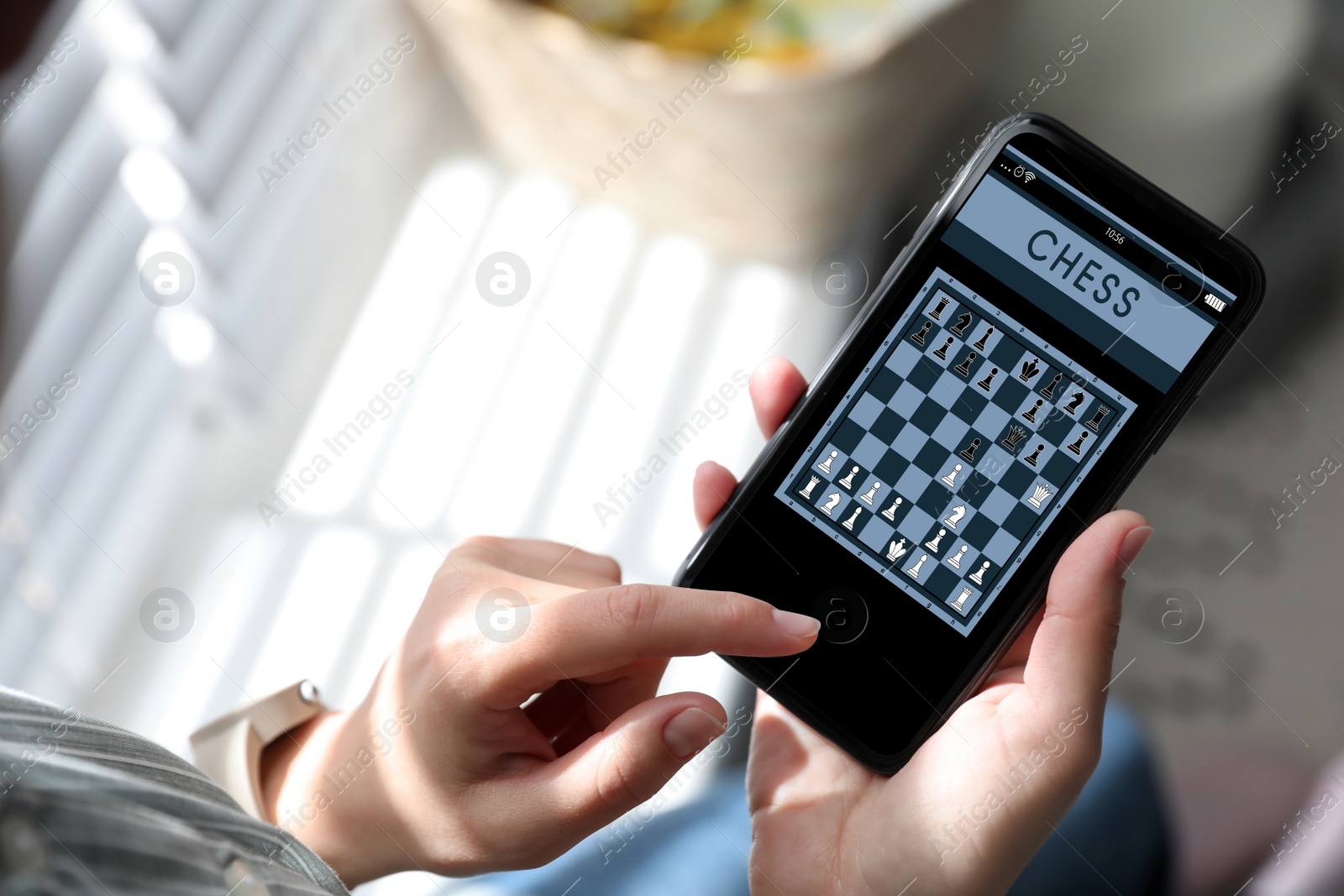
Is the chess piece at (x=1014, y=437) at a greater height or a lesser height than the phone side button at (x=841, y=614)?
greater

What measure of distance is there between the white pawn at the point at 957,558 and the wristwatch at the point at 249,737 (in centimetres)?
50

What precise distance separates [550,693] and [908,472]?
30 centimetres

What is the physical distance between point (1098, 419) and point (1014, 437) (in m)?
0.06

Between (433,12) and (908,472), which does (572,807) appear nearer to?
(908,472)

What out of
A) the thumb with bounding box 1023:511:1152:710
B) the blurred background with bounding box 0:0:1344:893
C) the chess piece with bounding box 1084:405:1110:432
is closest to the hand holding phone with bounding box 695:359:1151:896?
the thumb with bounding box 1023:511:1152:710

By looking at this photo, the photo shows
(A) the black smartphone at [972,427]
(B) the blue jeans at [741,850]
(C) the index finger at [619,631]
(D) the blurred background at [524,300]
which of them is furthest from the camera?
(D) the blurred background at [524,300]

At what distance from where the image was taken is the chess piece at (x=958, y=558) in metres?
0.63

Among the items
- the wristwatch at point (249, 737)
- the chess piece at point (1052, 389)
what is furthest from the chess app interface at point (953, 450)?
the wristwatch at point (249, 737)

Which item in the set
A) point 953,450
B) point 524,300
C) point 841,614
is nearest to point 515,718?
point 841,614

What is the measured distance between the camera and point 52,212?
813 millimetres

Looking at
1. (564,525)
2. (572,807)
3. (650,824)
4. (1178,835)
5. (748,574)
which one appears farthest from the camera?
(564,525)

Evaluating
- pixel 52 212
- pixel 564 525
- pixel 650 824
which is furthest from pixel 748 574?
pixel 52 212

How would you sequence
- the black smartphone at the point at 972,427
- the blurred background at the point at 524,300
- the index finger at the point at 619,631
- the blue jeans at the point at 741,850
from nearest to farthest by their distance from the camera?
the index finger at the point at 619,631 < the black smartphone at the point at 972,427 < the blue jeans at the point at 741,850 < the blurred background at the point at 524,300

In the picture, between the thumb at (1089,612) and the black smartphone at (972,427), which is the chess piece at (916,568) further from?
the thumb at (1089,612)
